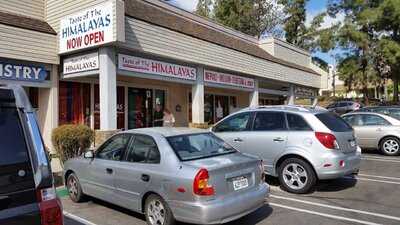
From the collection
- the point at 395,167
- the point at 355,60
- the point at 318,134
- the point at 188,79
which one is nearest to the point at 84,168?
the point at 318,134

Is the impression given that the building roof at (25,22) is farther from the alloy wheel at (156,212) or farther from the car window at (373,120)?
the car window at (373,120)

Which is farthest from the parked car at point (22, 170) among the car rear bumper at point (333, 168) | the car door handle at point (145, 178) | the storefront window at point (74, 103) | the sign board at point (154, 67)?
the storefront window at point (74, 103)

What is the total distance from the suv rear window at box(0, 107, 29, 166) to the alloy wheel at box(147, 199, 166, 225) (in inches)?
123

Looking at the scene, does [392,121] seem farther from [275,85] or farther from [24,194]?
[24,194]

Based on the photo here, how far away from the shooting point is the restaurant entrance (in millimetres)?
17703

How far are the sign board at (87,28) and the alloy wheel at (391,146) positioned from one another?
961 centimetres

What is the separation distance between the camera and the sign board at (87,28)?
12.5 m

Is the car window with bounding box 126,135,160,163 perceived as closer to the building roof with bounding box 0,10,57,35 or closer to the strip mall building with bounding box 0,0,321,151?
the strip mall building with bounding box 0,0,321,151

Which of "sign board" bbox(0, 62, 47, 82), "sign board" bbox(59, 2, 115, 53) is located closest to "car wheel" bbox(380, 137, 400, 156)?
"sign board" bbox(59, 2, 115, 53)

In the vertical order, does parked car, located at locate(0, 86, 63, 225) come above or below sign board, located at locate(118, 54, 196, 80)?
below

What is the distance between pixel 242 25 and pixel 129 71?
32069 millimetres

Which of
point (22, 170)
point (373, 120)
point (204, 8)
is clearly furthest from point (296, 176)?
point (204, 8)

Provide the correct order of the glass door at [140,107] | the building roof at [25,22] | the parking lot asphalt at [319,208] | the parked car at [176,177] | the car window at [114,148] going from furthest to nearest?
the glass door at [140,107] → the building roof at [25,22] → the car window at [114,148] → the parking lot asphalt at [319,208] → the parked car at [176,177]

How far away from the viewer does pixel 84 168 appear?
24.8ft
